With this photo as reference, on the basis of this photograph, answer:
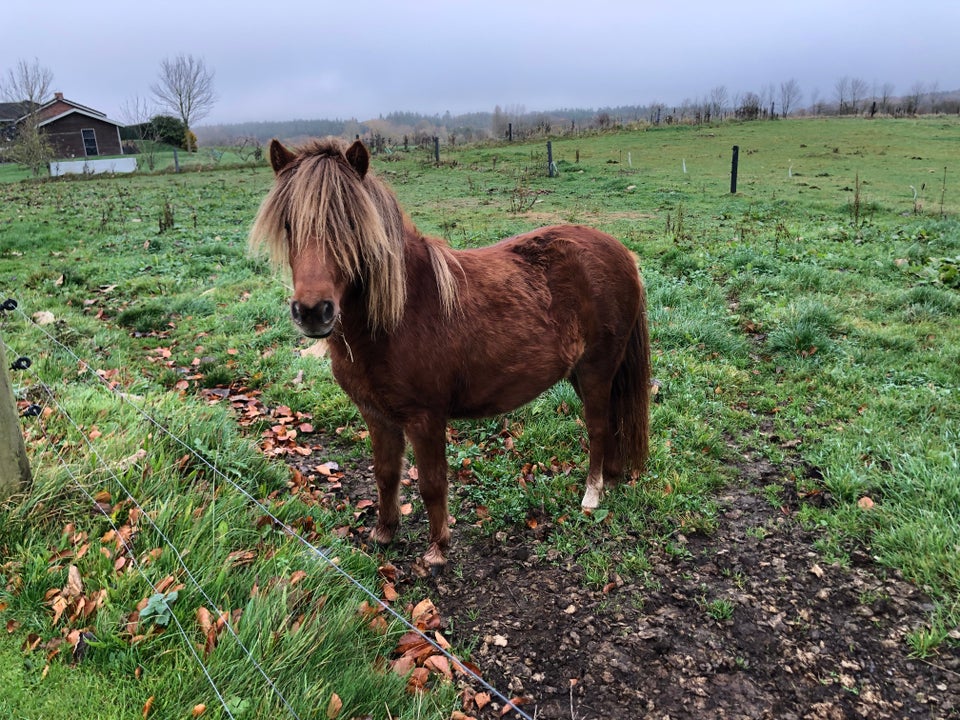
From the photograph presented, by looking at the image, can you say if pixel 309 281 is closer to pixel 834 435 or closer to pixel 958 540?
pixel 958 540

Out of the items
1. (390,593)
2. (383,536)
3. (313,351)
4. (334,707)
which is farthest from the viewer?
(313,351)

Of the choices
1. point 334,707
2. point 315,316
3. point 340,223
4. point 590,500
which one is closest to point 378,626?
point 334,707

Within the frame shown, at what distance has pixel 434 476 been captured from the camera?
3316 mm

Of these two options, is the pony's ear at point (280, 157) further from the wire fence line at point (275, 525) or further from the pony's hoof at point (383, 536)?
the pony's hoof at point (383, 536)

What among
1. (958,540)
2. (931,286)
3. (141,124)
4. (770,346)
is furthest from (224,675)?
(141,124)

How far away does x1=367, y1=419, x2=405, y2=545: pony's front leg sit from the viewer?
136 inches

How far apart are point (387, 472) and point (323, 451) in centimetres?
127

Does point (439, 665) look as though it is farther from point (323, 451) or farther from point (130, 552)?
point (323, 451)

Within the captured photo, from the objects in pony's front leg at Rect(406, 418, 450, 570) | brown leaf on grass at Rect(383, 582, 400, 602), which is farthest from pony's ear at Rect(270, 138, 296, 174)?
brown leaf on grass at Rect(383, 582, 400, 602)

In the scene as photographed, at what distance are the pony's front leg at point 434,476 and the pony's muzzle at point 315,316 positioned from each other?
0.92 metres

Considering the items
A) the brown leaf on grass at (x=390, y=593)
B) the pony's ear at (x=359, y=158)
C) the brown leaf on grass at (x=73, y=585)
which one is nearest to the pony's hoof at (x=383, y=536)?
the brown leaf on grass at (x=390, y=593)

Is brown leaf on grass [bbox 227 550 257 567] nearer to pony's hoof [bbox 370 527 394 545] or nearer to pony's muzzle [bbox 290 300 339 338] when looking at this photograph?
pony's hoof [bbox 370 527 394 545]

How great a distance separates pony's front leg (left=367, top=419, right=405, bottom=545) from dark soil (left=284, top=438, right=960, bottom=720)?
174 mm

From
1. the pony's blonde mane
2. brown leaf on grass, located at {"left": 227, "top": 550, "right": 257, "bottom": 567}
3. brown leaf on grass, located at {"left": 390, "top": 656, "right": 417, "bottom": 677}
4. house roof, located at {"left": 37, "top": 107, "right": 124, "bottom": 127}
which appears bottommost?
brown leaf on grass, located at {"left": 390, "top": 656, "right": 417, "bottom": 677}
